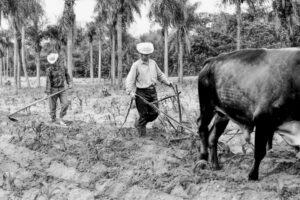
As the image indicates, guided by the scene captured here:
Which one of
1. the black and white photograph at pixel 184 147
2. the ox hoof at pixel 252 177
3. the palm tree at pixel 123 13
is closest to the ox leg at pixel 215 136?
the black and white photograph at pixel 184 147

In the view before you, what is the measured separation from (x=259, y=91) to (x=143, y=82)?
288 cm

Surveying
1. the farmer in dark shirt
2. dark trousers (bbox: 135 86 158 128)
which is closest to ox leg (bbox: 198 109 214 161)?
dark trousers (bbox: 135 86 158 128)

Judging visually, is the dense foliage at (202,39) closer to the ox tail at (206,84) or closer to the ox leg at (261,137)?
the ox tail at (206,84)

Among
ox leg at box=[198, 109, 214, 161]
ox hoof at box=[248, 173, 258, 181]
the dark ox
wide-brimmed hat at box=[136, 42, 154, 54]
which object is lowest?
ox hoof at box=[248, 173, 258, 181]

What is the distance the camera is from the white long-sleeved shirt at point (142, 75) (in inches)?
253

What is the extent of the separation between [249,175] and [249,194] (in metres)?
0.40

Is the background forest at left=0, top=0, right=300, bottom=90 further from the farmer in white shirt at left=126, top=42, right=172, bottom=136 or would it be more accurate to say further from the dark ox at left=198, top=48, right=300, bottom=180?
the dark ox at left=198, top=48, right=300, bottom=180

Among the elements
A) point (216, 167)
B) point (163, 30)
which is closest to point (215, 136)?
point (216, 167)

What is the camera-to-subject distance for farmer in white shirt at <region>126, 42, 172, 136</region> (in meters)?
6.43

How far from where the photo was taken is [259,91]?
13.2ft

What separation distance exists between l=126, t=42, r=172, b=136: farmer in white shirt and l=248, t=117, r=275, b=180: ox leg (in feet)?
8.49

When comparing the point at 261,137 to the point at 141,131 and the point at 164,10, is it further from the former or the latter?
the point at 164,10

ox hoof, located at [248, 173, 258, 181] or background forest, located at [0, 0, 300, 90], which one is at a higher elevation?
background forest, located at [0, 0, 300, 90]

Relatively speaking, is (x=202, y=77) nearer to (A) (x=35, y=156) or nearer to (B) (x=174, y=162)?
(B) (x=174, y=162)
